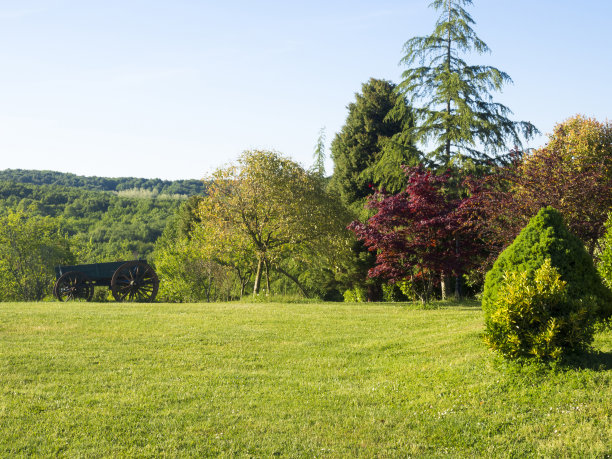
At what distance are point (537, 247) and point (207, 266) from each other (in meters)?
27.1

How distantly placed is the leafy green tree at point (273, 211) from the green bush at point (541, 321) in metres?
13.8

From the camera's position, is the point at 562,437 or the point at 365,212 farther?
the point at 365,212

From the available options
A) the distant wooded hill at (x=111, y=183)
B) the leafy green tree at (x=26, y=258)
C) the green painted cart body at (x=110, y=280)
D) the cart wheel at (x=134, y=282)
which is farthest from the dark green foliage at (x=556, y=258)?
the distant wooded hill at (x=111, y=183)

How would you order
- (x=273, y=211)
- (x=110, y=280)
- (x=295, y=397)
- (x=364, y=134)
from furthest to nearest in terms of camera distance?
(x=364, y=134), (x=110, y=280), (x=273, y=211), (x=295, y=397)

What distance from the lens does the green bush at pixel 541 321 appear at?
658 centimetres

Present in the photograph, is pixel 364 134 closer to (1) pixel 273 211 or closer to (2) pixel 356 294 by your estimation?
(2) pixel 356 294

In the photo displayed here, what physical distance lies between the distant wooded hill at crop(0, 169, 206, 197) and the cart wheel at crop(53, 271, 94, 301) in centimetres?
6314

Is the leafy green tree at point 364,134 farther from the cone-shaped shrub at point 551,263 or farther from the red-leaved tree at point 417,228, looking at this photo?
the cone-shaped shrub at point 551,263

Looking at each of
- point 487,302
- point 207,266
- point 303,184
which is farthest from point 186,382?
point 207,266

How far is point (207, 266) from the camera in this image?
3306cm

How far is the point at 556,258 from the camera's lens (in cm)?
788

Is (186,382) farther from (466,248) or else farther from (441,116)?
(441,116)

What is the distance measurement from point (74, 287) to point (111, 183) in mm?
80476

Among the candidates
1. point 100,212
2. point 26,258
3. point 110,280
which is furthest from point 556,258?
point 100,212
